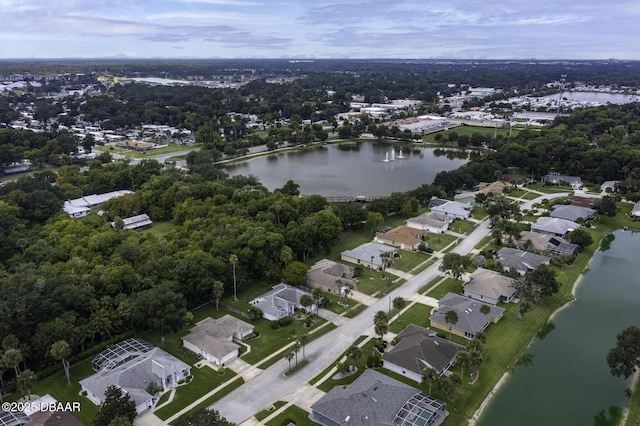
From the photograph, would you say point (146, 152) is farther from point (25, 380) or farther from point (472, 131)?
point (472, 131)

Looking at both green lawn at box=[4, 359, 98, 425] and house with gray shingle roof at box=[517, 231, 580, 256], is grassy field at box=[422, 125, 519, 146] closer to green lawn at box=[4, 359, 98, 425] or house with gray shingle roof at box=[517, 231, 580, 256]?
house with gray shingle roof at box=[517, 231, 580, 256]

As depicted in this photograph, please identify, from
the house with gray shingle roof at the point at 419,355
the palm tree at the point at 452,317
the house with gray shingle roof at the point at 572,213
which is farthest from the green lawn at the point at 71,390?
the house with gray shingle roof at the point at 572,213

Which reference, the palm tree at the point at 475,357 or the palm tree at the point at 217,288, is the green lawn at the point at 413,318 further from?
the palm tree at the point at 217,288

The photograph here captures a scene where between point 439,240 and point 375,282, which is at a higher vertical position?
point 439,240

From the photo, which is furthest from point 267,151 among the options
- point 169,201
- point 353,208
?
point 353,208

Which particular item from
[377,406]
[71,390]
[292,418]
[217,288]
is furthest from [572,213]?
[71,390]

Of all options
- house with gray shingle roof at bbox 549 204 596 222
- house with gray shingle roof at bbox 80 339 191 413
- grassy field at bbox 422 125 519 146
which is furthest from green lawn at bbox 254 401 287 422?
grassy field at bbox 422 125 519 146

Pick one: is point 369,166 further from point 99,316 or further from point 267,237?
point 99,316
